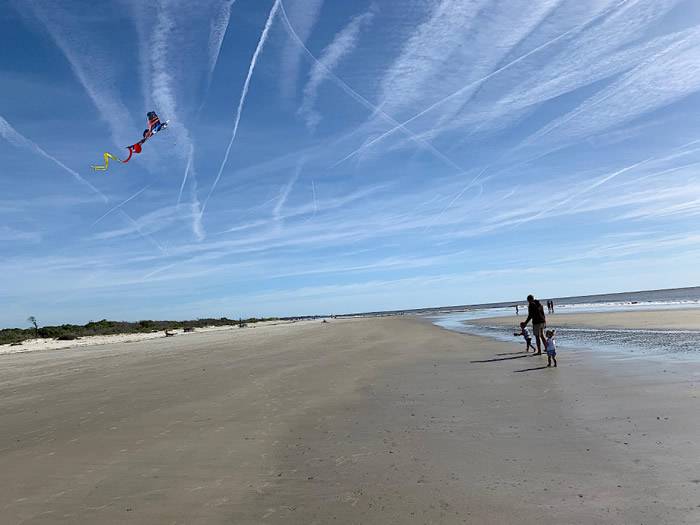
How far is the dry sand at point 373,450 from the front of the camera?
17.4 feet

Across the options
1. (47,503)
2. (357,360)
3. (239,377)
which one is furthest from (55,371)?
(47,503)

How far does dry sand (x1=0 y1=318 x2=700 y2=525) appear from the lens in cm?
529

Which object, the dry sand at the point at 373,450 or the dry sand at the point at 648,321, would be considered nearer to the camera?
the dry sand at the point at 373,450

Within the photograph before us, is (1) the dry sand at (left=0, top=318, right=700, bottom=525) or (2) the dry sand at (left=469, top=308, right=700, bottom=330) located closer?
(1) the dry sand at (left=0, top=318, right=700, bottom=525)

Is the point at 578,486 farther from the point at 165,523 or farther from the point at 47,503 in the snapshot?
the point at 47,503

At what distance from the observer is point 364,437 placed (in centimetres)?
820

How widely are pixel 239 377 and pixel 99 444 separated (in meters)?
7.75

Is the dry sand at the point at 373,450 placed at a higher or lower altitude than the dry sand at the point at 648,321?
lower

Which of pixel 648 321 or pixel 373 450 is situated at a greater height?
pixel 648 321

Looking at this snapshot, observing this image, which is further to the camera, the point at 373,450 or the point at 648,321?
the point at 648,321

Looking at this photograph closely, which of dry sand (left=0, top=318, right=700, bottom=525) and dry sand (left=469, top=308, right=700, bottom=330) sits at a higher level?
dry sand (left=469, top=308, right=700, bottom=330)

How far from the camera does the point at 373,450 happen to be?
7.45m

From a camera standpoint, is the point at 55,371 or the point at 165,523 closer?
the point at 165,523

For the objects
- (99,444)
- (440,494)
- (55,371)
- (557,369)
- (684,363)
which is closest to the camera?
(440,494)
